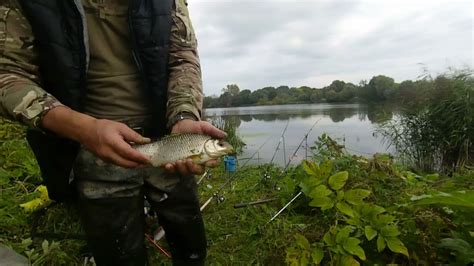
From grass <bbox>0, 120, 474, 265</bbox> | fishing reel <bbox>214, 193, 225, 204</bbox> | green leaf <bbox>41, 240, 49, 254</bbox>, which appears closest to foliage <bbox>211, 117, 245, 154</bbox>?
grass <bbox>0, 120, 474, 265</bbox>

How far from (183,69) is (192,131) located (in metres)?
0.41

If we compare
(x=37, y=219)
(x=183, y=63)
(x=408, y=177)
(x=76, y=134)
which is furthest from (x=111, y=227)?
(x=408, y=177)

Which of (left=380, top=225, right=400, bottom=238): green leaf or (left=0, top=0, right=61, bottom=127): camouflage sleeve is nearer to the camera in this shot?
(left=0, top=0, right=61, bottom=127): camouflage sleeve

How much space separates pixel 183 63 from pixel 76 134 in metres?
0.85

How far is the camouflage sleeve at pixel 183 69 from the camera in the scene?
225cm

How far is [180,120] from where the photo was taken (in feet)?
7.24

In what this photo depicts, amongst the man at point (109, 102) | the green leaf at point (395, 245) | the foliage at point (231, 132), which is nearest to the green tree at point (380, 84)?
the foliage at point (231, 132)

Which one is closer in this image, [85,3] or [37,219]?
[85,3]

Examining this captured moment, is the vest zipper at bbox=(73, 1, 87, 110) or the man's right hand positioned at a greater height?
the vest zipper at bbox=(73, 1, 87, 110)

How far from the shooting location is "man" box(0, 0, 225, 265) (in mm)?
1794

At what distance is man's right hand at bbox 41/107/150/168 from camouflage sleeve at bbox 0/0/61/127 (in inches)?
2.6

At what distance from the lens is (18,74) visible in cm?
185

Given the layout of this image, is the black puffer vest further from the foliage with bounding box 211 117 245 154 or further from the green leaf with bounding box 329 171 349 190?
the foliage with bounding box 211 117 245 154

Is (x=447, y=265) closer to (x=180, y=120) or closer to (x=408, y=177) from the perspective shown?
(x=180, y=120)
